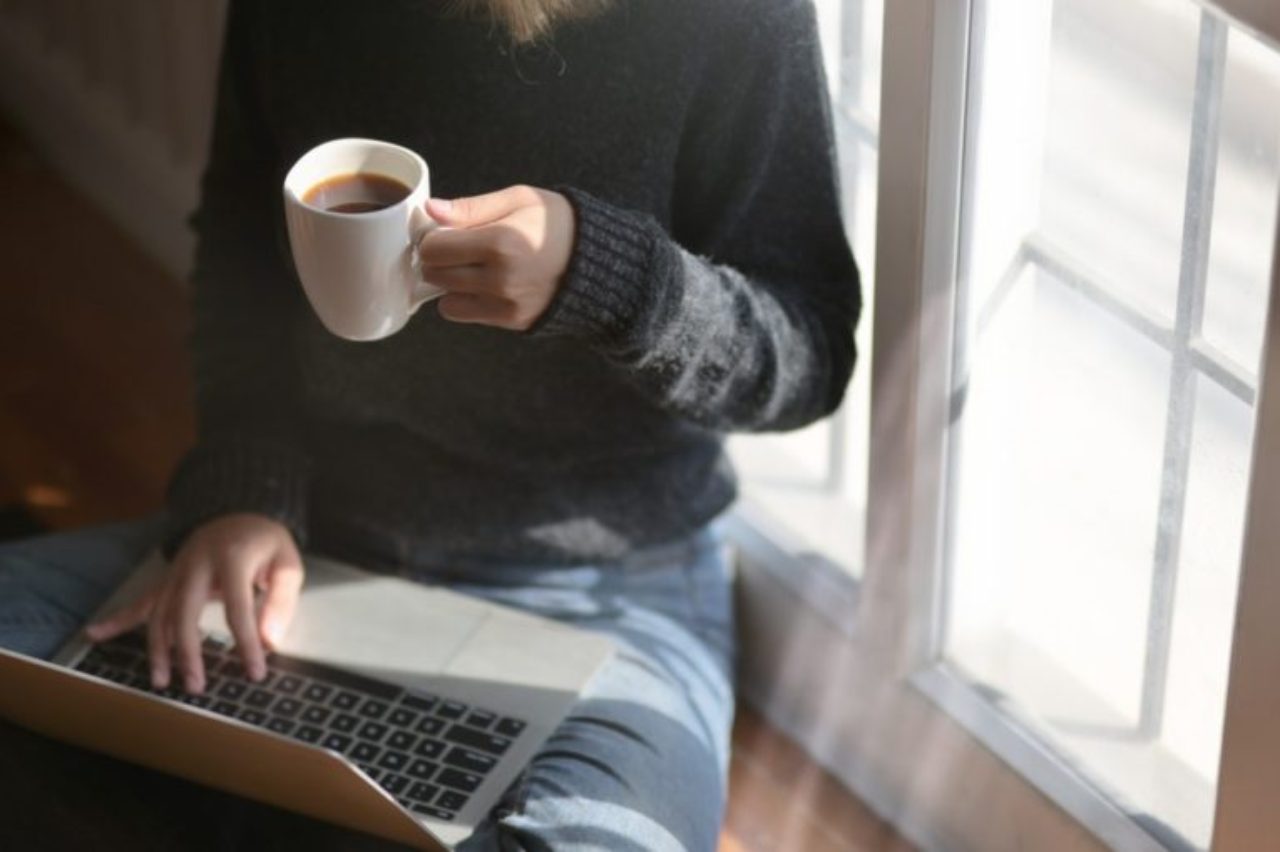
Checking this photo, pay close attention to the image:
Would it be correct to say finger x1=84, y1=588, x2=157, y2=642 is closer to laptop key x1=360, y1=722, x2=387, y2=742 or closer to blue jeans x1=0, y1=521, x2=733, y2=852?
blue jeans x1=0, y1=521, x2=733, y2=852

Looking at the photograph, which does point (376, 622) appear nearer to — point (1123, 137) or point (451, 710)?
point (451, 710)

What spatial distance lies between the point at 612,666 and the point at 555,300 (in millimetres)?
369

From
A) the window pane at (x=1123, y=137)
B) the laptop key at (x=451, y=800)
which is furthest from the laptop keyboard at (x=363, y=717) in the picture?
the window pane at (x=1123, y=137)

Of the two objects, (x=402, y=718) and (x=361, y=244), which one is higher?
(x=361, y=244)

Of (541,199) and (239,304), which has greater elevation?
(541,199)

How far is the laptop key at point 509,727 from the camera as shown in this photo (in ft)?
4.61

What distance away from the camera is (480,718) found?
1419mm

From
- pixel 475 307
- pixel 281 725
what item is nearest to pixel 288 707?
pixel 281 725

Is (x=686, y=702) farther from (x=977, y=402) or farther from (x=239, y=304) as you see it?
(x=239, y=304)

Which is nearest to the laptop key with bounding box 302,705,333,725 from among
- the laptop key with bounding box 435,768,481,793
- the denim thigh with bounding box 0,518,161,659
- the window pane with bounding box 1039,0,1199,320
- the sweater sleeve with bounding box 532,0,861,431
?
the laptop key with bounding box 435,768,481,793

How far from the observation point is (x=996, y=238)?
134cm

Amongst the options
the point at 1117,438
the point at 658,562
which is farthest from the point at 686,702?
the point at 1117,438

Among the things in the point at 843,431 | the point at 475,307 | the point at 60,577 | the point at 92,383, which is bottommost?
the point at 92,383

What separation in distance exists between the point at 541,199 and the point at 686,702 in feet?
1.49
